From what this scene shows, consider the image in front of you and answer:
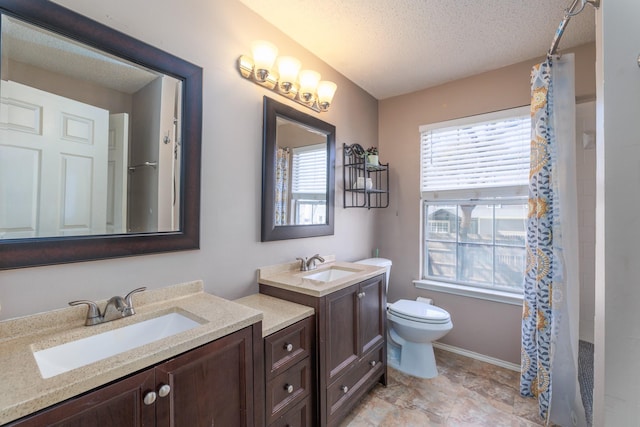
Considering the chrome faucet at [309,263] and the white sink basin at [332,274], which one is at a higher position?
the chrome faucet at [309,263]

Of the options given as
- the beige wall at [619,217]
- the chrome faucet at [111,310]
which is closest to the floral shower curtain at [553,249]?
the beige wall at [619,217]

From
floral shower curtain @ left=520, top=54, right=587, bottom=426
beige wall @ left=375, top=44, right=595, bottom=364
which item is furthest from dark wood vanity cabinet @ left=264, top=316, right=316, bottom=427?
beige wall @ left=375, top=44, right=595, bottom=364

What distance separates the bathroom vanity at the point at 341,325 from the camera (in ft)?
4.68

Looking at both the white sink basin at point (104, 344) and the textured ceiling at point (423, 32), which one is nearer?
the white sink basin at point (104, 344)

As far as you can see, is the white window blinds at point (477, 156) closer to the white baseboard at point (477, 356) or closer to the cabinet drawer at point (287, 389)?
the white baseboard at point (477, 356)

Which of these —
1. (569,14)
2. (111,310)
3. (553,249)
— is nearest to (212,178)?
(111,310)

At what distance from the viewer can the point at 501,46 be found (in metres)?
1.96

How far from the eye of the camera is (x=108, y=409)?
2.30 ft

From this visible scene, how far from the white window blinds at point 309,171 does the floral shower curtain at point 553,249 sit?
55.0 inches

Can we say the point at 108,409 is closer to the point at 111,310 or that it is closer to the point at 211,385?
the point at 211,385

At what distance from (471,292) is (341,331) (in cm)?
139

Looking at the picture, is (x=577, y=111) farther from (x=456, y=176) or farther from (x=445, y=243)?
(x=445, y=243)

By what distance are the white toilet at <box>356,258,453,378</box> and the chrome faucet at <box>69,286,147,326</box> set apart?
1725 mm

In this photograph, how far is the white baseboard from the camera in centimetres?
216
